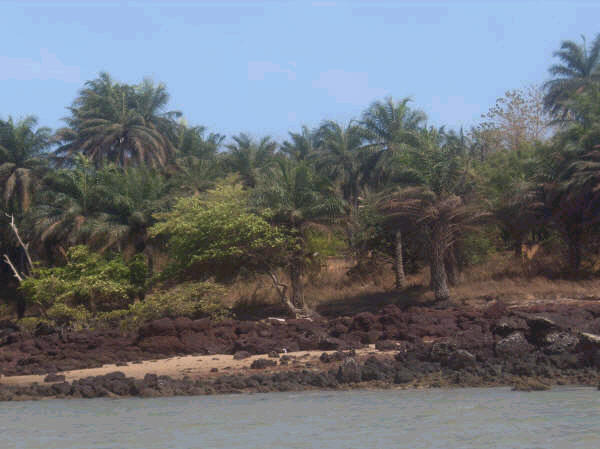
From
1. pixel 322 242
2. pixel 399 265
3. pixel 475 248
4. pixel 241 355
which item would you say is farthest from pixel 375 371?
pixel 399 265

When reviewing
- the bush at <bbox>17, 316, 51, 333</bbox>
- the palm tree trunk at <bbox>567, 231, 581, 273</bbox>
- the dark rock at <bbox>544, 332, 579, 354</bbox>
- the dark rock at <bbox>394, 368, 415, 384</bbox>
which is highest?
the palm tree trunk at <bbox>567, 231, 581, 273</bbox>

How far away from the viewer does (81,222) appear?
35.7 meters

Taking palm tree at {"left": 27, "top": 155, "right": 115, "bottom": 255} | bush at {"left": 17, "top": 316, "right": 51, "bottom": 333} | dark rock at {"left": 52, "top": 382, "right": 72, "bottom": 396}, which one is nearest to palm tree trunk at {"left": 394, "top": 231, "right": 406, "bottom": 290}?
palm tree at {"left": 27, "top": 155, "right": 115, "bottom": 255}

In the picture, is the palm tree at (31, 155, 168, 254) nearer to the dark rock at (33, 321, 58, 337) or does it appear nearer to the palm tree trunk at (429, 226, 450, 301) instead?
the dark rock at (33, 321, 58, 337)

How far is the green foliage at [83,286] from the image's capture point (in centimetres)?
3247

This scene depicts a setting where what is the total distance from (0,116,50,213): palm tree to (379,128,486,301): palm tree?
21449 millimetres

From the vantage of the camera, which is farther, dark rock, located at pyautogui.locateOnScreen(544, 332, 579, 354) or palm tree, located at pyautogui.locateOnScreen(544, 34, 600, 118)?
palm tree, located at pyautogui.locateOnScreen(544, 34, 600, 118)

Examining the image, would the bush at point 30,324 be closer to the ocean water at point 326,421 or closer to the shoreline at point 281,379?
the shoreline at point 281,379

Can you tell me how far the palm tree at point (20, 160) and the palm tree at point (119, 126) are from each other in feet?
12.7

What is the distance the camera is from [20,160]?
4256 cm

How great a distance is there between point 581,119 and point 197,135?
29.3 metres

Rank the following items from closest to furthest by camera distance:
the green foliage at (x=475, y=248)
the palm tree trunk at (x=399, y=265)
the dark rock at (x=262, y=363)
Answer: the dark rock at (x=262, y=363)
the green foliage at (x=475, y=248)
the palm tree trunk at (x=399, y=265)

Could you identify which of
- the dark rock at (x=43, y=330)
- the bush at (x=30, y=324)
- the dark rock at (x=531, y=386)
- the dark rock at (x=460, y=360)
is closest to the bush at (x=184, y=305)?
the dark rock at (x=43, y=330)

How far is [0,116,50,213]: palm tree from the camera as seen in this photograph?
4038 cm
